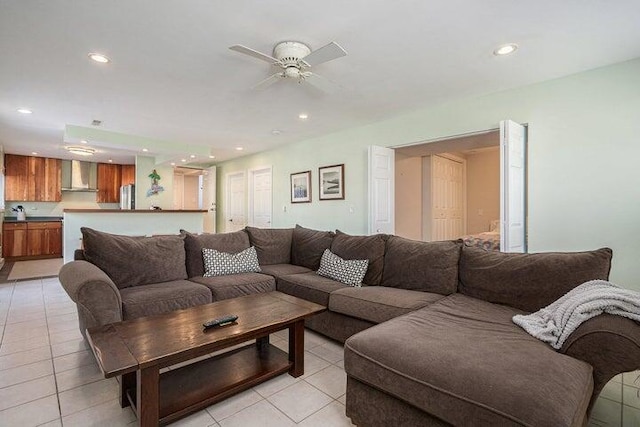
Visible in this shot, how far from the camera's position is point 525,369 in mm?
1240

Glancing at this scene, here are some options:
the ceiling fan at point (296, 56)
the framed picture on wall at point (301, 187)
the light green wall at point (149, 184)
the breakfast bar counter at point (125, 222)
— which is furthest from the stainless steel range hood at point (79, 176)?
the ceiling fan at point (296, 56)

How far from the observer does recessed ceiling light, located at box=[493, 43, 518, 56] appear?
2.49 meters

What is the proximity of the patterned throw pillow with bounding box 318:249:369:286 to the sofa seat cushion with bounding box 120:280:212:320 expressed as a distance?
116 centimetres

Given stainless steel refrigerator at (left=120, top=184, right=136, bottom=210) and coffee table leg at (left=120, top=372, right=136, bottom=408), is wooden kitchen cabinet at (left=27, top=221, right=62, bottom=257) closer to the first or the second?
stainless steel refrigerator at (left=120, top=184, right=136, bottom=210)

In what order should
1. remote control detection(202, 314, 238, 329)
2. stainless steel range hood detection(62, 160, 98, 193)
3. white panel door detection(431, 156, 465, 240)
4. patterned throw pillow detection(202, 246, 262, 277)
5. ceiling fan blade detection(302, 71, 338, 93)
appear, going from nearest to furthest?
1. remote control detection(202, 314, 238, 329)
2. ceiling fan blade detection(302, 71, 338, 93)
3. patterned throw pillow detection(202, 246, 262, 277)
4. white panel door detection(431, 156, 465, 240)
5. stainless steel range hood detection(62, 160, 98, 193)

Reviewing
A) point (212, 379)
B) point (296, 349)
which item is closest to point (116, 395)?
point (212, 379)

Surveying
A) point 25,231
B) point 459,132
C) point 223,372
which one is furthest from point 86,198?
point 459,132

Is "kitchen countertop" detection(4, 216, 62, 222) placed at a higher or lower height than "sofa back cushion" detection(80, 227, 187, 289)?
higher

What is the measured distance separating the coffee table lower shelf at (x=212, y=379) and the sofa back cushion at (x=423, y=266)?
3.95 ft

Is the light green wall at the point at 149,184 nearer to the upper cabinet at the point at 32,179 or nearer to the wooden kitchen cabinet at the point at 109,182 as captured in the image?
the wooden kitchen cabinet at the point at 109,182

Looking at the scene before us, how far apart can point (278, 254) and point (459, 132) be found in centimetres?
270

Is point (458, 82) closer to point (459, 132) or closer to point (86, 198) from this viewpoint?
point (459, 132)

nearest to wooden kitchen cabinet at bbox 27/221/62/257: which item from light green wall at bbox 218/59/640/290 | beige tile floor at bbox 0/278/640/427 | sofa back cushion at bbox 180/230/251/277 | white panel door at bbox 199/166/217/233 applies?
white panel door at bbox 199/166/217/233

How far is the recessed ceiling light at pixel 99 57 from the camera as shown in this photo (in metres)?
2.61
